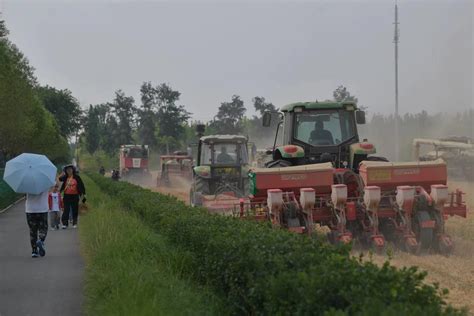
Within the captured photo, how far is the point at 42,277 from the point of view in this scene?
408 inches

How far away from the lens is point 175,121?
374ft

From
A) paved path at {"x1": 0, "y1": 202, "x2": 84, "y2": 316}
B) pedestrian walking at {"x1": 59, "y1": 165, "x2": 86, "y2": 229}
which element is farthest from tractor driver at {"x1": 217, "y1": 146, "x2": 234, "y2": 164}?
paved path at {"x1": 0, "y1": 202, "x2": 84, "y2": 316}

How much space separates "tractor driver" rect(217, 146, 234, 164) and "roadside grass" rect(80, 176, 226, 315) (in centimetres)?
1144

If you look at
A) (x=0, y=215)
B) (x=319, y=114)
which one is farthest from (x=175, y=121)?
(x=319, y=114)

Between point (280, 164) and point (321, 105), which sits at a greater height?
point (321, 105)

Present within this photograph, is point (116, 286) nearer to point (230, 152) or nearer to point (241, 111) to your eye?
point (230, 152)

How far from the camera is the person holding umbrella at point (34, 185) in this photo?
480 inches

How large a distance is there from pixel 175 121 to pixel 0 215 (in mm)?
89905

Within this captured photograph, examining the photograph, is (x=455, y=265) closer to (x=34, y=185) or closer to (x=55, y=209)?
(x=34, y=185)

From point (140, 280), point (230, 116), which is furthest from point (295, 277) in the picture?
point (230, 116)

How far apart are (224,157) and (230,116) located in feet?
297

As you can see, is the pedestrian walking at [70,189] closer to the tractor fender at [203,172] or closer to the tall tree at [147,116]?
the tractor fender at [203,172]

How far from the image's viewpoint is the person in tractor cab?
14.9 metres

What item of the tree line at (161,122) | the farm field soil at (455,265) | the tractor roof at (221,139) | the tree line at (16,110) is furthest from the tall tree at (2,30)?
the tree line at (161,122)
